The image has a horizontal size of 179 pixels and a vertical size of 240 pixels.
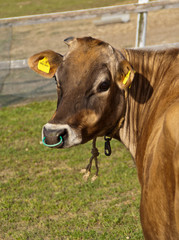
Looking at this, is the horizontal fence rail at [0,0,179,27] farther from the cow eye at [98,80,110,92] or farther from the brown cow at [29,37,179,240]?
the cow eye at [98,80,110,92]

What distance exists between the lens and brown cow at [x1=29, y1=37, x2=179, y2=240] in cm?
261

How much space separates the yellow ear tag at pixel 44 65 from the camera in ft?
12.0

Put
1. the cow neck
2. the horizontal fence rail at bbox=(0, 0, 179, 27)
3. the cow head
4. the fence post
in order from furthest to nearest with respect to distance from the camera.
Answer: the fence post < the horizontal fence rail at bbox=(0, 0, 179, 27) < the cow neck < the cow head

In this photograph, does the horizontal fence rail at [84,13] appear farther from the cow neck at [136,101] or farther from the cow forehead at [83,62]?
the cow forehead at [83,62]

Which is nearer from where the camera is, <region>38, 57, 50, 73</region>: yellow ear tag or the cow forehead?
the cow forehead

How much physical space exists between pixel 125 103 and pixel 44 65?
31.9 inches

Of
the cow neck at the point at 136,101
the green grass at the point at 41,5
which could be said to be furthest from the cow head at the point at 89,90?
the green grass at the point at 41,5

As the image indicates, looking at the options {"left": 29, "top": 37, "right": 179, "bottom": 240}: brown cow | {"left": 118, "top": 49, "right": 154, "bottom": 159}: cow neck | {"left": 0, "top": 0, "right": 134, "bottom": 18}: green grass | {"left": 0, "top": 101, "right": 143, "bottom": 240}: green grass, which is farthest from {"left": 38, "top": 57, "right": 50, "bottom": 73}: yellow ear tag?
{"left": 0, "top": 0, "right": 134, "bottom": 18}: green grass

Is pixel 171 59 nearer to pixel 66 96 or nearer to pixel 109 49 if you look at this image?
pixel 109 49

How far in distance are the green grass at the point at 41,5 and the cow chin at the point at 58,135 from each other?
1701 cm

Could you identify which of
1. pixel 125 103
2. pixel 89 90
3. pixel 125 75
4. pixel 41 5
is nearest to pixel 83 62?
pixel 89 90

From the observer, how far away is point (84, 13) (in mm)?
7871

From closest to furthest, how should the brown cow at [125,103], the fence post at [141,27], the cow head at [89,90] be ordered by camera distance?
the brown cow at [125,103] → the cow head at [89,90] → the fence post at [141,27]

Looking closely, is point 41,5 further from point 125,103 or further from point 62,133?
point 62,133
